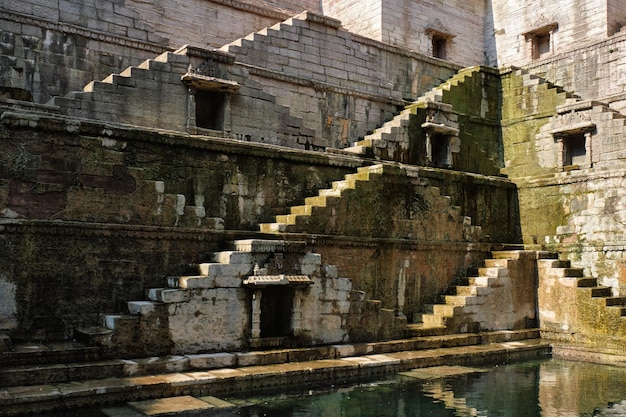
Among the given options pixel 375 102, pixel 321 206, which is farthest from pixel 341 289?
pixel 375 102

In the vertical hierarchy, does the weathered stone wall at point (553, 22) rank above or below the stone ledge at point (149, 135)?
above

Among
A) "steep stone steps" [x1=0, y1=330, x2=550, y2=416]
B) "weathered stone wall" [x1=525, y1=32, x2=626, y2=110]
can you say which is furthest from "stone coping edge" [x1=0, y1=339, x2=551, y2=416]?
"weathered stone wall" [x1=525, y1=32, x2=626, y2=110]

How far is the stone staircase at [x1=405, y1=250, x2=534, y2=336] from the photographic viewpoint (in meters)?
12.3

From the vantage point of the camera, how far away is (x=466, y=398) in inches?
341

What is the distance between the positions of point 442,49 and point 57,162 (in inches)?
678

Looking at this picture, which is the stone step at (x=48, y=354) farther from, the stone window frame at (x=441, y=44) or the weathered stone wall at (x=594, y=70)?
the stone window frame at (x=441, y=44)

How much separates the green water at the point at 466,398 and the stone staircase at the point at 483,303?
1.86 m

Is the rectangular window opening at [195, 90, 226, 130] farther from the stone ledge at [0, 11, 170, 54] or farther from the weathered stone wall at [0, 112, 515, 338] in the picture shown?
the weathered stone wall at [0, 112, 515, 338]

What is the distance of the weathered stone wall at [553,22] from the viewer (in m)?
20.9

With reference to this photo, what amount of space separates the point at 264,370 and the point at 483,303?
556cm

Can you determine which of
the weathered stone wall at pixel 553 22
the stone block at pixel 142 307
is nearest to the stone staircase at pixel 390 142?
the weathered stone wall at pixel 553 22

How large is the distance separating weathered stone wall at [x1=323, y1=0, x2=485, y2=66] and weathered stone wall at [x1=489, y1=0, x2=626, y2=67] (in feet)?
2.78

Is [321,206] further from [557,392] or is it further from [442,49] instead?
[442,49]

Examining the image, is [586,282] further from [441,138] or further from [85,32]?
[85,32]
